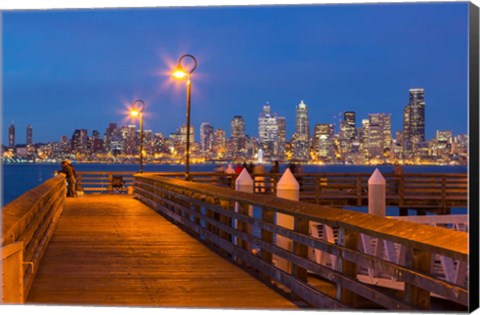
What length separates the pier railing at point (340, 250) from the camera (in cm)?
569

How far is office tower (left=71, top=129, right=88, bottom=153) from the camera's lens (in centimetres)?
6108

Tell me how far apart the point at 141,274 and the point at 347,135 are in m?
41.7

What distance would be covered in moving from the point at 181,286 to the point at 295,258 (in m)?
1.65

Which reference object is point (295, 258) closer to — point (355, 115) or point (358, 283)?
point (358, 283)

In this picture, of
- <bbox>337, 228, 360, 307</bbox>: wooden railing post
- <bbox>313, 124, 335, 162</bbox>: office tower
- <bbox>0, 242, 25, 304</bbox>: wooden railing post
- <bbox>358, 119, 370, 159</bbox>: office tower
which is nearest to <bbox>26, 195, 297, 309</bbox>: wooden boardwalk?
<bbox>337, 228, 360, 307</bbox>: wooden railing post

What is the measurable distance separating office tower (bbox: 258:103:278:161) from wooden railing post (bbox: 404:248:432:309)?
39.9 m

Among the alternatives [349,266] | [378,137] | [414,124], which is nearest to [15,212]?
[349,266]

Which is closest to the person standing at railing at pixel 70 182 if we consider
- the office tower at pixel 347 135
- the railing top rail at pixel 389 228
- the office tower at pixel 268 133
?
the office tower at pixel 268 133

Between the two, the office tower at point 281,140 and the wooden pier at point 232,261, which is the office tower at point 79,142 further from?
the wooden pier at point 232,261

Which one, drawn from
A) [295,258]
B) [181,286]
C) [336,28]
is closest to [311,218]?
[295,258]

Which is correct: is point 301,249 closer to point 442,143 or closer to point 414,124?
point 442,143

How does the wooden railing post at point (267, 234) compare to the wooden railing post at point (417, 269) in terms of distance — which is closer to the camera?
the wooden railing post at point (417, 269)

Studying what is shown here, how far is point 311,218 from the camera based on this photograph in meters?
8.09

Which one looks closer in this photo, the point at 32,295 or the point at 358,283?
the point at 358,283
